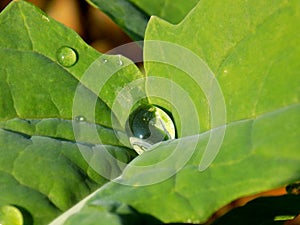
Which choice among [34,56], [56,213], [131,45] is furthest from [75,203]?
[131,45]

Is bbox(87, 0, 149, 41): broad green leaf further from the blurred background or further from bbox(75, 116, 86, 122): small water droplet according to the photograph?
the blurred background

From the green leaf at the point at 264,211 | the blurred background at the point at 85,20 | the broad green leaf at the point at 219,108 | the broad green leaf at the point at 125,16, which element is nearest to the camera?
the broad green leaf at the point at 219,108

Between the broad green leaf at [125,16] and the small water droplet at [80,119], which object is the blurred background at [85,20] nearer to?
the broad green leaf at [125,16]

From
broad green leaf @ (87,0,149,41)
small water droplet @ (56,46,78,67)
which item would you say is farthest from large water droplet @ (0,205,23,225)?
broad green leaf @ (87,0,149,41)

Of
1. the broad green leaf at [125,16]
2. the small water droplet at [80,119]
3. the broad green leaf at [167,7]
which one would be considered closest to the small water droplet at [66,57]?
the small water droplet at [80,119]

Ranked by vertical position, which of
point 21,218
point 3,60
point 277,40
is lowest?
point 21,218

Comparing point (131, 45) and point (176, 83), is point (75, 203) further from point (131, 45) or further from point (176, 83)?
point (131, 45)

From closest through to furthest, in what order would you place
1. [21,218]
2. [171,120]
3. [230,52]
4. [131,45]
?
1. [21,218]
2. [230,52]
3. [171,120]
4. [131,45]
